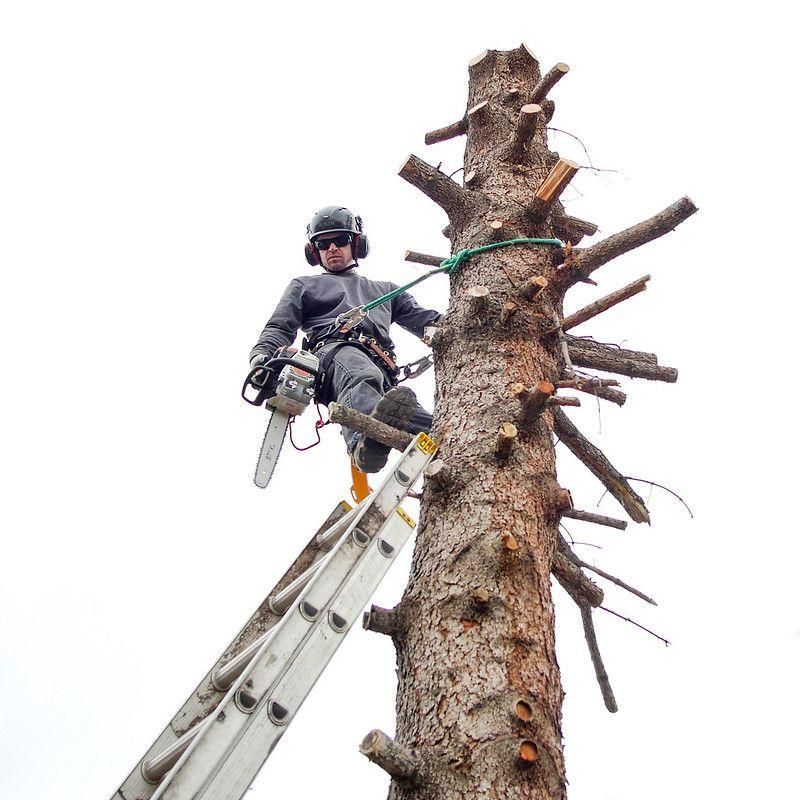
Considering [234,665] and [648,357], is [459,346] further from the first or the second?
[234,665]

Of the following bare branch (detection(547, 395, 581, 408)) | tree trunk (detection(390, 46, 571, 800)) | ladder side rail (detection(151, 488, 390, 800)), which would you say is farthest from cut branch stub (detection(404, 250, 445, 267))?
ladder side rail (detection(151, 488, 390, 800))

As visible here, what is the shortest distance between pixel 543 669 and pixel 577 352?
1.58 metres

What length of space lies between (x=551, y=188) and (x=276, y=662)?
7.45 feet

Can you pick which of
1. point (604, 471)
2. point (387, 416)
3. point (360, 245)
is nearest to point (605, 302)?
point (604, 471)

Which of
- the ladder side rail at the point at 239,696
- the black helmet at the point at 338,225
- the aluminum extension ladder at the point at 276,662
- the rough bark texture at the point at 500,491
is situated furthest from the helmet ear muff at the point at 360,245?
the ladder side rail at the point at 239,696

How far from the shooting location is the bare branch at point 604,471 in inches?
137

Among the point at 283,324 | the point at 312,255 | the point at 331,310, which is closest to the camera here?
the point at 283,324

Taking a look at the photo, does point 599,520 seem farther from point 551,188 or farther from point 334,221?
point 334,221

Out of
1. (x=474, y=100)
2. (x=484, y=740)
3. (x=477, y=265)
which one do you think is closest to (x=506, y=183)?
(x=477, y=265)

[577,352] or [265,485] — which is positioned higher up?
[577,352]

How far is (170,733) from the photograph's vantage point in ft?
8.89

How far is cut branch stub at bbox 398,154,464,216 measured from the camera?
394 cm

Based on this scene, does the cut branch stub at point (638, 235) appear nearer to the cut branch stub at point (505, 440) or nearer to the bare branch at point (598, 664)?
the cut branch stub at point (505, 440)

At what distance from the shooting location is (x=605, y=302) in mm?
3592
